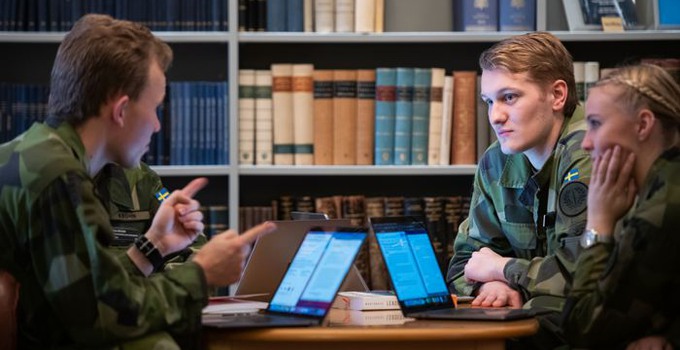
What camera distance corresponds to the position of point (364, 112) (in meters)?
3.99

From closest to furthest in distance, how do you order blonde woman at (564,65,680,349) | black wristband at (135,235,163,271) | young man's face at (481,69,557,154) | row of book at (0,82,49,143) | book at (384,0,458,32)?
blonde woman at (564,65,680,349)
black wristband at (135,235,163,271)
young man's face at (481,69,557,154)
row of book at (0,82,49,143)
book at (384,0,458,32)

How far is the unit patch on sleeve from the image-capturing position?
258 centimetres

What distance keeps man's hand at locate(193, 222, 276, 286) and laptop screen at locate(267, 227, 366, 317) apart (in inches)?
5.2

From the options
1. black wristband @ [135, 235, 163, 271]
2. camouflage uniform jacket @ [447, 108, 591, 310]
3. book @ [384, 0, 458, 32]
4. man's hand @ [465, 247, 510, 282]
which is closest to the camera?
black wristband @ [135, 235, 163, 271]

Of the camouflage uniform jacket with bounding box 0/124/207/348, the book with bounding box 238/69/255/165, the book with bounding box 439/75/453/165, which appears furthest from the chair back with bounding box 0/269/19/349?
the book with bounding box 439/75/453/165

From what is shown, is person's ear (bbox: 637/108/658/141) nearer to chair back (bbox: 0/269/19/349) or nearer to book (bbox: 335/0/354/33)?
chair back (bbox: 0/269/19/349)

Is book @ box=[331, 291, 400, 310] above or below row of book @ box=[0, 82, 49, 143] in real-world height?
below

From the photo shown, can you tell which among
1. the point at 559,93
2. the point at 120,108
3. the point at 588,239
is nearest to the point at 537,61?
the point at 559,93

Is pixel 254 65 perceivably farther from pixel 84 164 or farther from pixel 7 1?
pixel 84 164

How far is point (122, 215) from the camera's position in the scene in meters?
2.93

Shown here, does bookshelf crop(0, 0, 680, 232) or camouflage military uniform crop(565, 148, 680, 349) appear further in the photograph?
bookshelf crop(0, 0, 680, 232)

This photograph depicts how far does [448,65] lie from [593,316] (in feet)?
7.67

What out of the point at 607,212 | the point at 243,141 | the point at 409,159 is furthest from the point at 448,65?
the point at 607,212

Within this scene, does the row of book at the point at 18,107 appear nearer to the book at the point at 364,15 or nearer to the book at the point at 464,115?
the book at the point at 364,15
